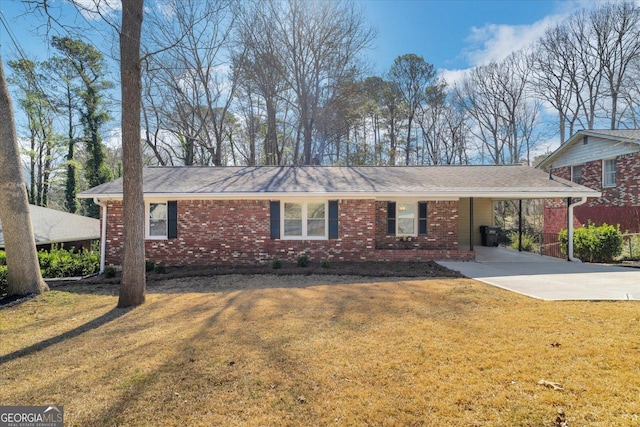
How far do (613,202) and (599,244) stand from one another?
18.4 ft

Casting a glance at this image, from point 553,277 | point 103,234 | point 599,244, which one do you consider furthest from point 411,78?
point 103,234

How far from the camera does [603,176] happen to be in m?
14.2

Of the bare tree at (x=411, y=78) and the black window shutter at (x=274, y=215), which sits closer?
the black window shutter at (x=274, y=215)

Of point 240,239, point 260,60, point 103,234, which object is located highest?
point 260,60

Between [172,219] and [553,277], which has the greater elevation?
[172,219]

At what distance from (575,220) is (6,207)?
824 inches

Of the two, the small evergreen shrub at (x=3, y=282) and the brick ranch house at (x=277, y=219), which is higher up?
the brick ranch house at (x=277, y=219)

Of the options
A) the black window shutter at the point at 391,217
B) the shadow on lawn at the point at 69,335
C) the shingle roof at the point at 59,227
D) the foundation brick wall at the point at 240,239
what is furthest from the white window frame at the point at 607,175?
the shingle roof at the point at 59,227

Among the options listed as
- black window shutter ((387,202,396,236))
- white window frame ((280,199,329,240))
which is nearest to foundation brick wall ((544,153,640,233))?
black window shutter ((387,202,396,236))

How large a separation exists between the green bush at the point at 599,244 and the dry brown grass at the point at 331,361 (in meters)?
6.37

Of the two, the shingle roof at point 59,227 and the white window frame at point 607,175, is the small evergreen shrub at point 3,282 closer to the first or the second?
the shingle roof at point 59,227

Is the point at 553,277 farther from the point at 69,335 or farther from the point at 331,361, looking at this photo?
the point at 69,335

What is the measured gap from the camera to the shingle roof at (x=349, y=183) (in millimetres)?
9703

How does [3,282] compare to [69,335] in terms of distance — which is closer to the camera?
[69,335]
